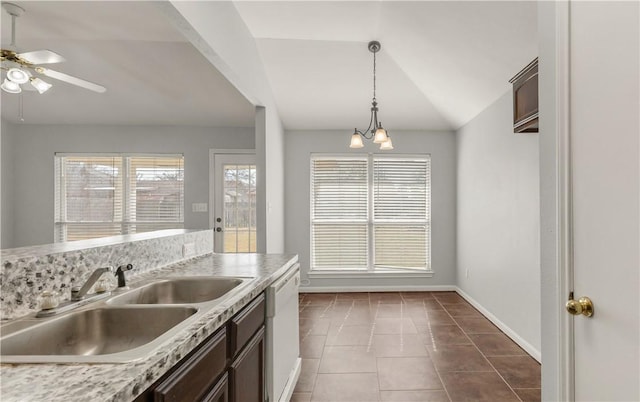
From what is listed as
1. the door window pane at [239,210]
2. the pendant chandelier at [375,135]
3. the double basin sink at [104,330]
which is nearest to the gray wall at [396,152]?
the door window pane at [239,210]

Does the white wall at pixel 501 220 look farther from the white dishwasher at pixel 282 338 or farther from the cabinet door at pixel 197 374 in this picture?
the cabinet door at pixel 197 374

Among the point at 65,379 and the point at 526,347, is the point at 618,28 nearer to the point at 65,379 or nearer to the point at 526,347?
the point at 65,379

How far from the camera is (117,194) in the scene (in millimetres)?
5031

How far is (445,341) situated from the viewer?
3.21 meters

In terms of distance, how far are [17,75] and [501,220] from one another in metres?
4.53

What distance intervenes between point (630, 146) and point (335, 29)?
2.94 m

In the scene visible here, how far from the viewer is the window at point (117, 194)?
4973mm

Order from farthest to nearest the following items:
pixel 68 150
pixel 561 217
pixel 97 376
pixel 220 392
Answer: pixel 68 150 < pixel 220 392 < pixel 561 217 < pixel 97 376

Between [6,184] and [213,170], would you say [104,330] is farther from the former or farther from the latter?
[6,184]

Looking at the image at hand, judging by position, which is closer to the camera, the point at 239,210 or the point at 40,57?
the point at 40,57

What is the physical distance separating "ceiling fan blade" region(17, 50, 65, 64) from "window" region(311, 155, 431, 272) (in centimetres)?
331

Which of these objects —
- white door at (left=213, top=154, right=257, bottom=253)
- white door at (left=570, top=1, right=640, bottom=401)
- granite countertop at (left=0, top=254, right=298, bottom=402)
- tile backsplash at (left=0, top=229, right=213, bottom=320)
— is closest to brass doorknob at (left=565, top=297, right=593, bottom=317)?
white door at (left=570, top=1, right=640, bottom=401)

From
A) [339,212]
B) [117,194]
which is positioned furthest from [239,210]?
[117,194]

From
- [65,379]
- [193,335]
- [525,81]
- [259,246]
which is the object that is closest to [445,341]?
[259,246]
